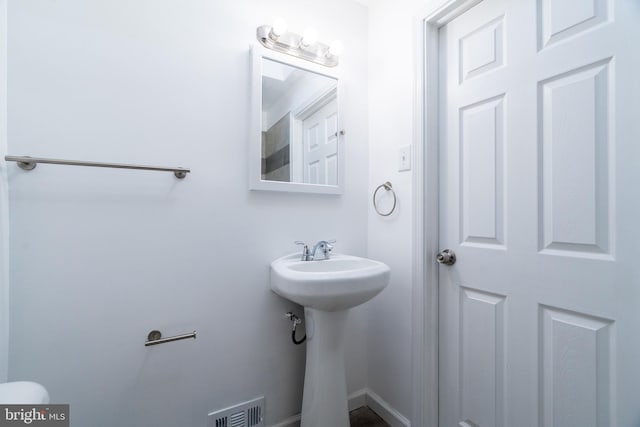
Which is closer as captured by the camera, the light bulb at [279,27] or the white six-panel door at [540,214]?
the white six-panel door at [540,214]

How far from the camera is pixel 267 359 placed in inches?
49.6

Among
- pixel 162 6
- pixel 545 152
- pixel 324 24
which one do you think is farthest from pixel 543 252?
pixel 162 6

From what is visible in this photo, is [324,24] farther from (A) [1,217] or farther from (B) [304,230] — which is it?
(A) [1,217]

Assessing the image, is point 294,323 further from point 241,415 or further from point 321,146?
point 321,146

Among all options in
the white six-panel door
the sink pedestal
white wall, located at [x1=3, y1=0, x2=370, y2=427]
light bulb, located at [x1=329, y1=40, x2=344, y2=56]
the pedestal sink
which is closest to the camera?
the white six-panel door

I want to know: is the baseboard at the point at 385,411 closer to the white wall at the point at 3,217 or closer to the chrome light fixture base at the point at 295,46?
the white wall at the point at 3,217

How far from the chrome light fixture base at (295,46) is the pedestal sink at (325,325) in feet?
3.23

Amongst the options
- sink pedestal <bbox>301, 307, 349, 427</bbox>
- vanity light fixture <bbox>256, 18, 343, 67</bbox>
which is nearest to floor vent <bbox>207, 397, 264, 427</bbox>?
sink pedestal <bbox>301, 307, 349, 427</bbox>

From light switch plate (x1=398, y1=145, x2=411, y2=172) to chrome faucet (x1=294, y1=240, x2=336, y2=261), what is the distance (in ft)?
1.69

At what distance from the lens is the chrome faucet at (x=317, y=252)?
129 cm

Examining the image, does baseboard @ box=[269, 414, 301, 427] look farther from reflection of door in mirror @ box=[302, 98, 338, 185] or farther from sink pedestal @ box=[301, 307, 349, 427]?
reflection of door in mirror @ box=[302, 98, 338, 185]

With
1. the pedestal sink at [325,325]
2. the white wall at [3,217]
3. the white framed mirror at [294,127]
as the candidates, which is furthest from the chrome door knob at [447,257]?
the white wall at [3,217]

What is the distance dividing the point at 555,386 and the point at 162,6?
194 centimetres

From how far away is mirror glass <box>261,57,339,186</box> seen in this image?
1.27 meters
